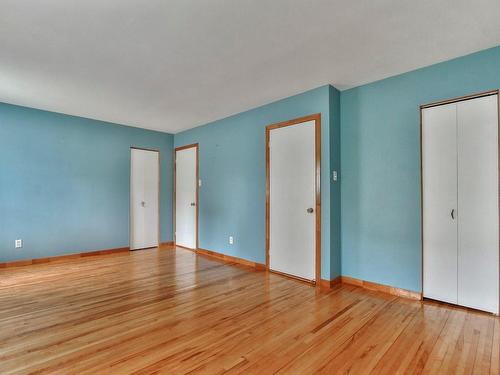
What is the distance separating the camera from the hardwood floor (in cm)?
182

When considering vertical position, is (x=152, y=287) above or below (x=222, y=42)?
below

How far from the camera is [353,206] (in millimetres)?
3438

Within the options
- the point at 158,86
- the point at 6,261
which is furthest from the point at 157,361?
the point at 6,261

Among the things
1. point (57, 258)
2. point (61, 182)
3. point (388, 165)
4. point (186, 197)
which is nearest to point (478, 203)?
point (388, 165)

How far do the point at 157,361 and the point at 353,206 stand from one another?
2.69 metres

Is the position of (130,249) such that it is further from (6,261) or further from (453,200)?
(453,200)

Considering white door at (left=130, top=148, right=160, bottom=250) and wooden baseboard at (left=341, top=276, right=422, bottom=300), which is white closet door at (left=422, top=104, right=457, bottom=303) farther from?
white door at (left=130, top=148, right=160, bottom=250)

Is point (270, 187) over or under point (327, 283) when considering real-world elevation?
over

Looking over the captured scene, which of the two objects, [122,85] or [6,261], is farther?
[6,261]

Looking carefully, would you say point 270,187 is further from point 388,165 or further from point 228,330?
point 228,330

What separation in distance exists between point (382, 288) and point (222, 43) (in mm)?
3157

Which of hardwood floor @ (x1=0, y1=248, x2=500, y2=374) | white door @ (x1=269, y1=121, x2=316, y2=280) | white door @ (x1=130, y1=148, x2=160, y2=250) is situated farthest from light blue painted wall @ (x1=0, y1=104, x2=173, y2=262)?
white door @ (x1=269, y1=121, x2=316, y2=280)

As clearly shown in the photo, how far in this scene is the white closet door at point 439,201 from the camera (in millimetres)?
2760

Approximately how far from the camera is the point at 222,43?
245 centimetres
